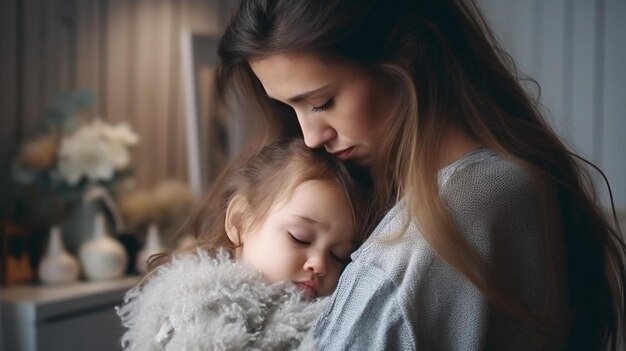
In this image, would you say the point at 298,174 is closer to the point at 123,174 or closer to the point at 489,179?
the point at 489,179

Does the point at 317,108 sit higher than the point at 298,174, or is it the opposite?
the point at 317,108

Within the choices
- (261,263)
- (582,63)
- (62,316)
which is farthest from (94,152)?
(582,63)

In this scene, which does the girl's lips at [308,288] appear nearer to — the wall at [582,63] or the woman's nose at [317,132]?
the woman's nose at [317,132]

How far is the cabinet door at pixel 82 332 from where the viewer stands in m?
2.39

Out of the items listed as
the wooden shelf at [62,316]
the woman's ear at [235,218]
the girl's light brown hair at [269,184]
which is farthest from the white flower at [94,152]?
the woman's ear at [235,218]

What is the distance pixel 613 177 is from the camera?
318 centimetres

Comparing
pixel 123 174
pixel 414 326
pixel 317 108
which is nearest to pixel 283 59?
pixel 317 108

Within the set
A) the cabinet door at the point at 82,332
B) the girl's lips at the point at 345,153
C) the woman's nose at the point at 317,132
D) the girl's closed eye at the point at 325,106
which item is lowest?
the cabinet door at the point at 82,332

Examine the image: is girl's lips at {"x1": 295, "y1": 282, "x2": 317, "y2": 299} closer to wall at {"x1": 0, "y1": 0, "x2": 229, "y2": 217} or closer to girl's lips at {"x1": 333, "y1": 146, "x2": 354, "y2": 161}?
girl's lips at {"x1": 333, "y1": 146, "x2": 354, "y2": 161}

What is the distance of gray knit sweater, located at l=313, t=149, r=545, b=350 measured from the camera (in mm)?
836

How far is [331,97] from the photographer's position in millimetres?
1019

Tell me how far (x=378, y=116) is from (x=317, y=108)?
0.27 ft

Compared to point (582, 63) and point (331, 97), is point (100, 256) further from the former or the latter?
point (582, 63)

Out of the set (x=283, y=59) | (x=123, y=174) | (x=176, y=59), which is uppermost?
(x=283, y=59)
